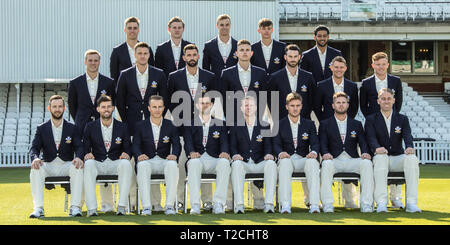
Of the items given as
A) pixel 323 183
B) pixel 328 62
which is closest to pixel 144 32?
pixel 328 62

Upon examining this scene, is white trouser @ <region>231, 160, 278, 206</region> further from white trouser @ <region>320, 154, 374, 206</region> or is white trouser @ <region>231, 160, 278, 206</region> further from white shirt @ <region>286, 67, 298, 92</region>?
white shirt @ <region>286, 67, 298, 92</region>

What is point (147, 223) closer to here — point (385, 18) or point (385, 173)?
point (385, 173)

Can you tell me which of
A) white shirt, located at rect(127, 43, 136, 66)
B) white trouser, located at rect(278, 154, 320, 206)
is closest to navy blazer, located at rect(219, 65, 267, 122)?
white trouser, located at rect(278, 154, 320, 206)

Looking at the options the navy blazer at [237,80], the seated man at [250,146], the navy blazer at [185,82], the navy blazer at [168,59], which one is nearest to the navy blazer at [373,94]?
the navy blazer at [237,80]

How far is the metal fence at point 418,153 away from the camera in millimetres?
23203

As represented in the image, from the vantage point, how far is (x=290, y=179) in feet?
30.6

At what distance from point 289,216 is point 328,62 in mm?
3077

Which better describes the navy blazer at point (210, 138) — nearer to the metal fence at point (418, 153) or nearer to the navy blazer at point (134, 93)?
the navy blazer at point (134, 93)

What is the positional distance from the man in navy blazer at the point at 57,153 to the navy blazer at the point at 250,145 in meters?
2.05

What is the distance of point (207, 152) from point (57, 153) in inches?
79.5

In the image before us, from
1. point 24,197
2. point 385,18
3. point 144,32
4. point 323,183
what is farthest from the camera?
point 385,18

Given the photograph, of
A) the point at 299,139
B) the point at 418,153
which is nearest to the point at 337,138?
the point at 299,139

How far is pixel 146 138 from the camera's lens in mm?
9633

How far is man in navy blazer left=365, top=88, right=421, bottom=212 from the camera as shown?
930 centimetres
